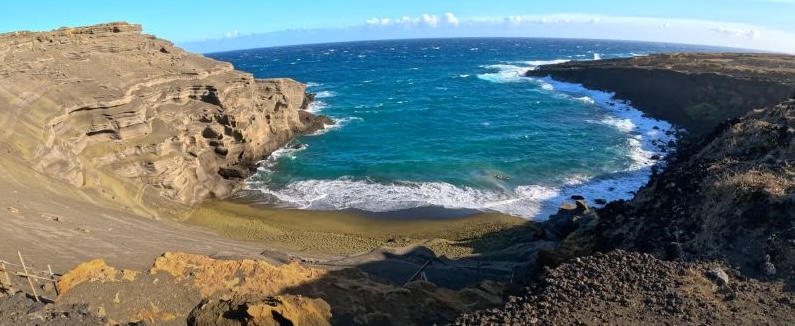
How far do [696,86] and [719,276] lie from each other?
57578 mm

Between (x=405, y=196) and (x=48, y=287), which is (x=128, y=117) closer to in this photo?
(x=405, y=196)

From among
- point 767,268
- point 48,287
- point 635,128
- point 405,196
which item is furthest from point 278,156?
point 635,128

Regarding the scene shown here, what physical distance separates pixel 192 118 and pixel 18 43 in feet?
40.5

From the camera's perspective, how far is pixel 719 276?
495 inches

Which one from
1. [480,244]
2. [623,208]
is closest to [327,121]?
[480,244]

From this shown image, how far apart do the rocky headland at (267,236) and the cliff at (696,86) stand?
30.4 metres

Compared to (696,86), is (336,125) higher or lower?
lower

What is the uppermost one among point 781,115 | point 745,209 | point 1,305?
point 781,115

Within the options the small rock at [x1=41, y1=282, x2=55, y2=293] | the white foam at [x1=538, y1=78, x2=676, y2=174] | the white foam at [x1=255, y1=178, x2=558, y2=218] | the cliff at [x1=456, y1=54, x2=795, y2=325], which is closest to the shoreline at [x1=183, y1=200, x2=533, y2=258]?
the white foam at [x1=255, y1=178, x2=558, y2=218]

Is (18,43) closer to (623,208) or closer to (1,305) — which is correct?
(1,305)

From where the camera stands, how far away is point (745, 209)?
591 inches

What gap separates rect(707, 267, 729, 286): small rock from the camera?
1248 centimetres

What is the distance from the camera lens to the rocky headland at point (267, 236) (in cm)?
1256

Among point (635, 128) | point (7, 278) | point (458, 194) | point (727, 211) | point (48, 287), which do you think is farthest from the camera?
point (635, 128)
